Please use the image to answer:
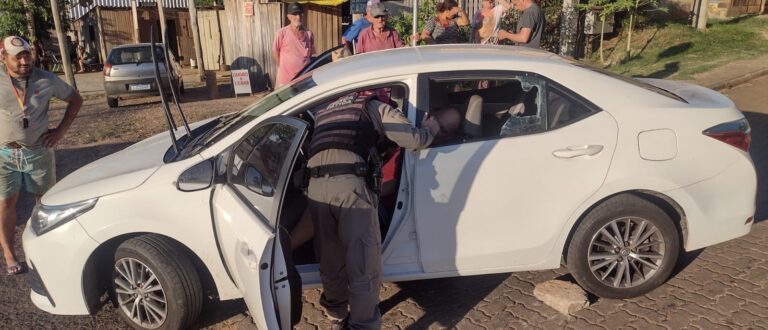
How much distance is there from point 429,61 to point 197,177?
150cm

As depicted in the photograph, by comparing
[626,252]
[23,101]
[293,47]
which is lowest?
[626,252]

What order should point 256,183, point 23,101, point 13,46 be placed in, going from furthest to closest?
point 23,101 → point 13,46 → point 256,183

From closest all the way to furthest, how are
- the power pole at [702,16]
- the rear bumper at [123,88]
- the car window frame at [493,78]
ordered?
the car window frame at [493,78], the rear bumper at [123,88], the power pole at [702,16]

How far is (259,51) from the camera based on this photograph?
13.6m

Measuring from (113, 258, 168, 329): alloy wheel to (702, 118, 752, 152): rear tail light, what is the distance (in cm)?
337

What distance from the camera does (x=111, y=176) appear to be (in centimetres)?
325

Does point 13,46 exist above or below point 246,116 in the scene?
above

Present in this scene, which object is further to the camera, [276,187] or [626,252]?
[626,252]

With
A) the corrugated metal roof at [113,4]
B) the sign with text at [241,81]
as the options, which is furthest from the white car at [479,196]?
the corrugated metal roof at [113,4]

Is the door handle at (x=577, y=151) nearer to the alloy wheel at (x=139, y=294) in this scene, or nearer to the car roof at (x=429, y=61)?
the car roof at (x=429, y=61)

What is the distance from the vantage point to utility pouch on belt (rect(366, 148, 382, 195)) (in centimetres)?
295

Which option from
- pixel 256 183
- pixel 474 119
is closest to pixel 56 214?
pixel 256 183

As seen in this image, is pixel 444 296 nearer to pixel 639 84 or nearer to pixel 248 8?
pixel 639 84

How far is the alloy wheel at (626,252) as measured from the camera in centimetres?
336
